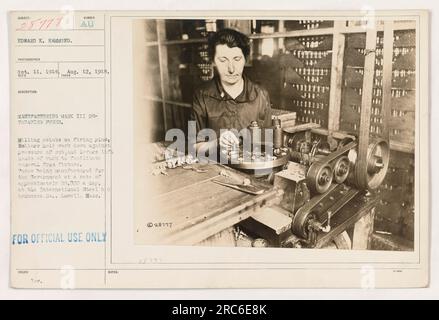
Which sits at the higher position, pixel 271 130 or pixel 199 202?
pixel 271 130

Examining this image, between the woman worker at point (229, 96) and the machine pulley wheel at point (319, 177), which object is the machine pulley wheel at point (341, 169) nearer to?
the machine pulley wheel at point (319, 177)

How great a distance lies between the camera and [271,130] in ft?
2.45

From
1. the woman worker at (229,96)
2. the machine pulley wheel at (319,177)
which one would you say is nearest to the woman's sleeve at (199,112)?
the woman worker at (229,96)

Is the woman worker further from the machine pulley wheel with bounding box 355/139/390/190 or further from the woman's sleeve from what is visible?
the machine pulley wheel with bounding box 355/139/390/190

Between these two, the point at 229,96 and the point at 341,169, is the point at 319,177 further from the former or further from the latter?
the point at 229,96

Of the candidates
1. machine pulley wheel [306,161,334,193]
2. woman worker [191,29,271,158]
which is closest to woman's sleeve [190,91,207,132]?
woman worker [191,29,271,158]

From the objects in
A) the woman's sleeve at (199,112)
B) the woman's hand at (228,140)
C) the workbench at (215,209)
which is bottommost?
the workbench at (215,209)

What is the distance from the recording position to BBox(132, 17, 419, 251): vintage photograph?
735 mm

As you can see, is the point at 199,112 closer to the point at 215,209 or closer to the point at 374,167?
the point at 215,209

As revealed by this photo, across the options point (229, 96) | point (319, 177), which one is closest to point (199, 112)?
point (229, 96)

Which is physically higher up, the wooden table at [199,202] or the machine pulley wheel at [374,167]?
the machine pulley wheel at [374,167]

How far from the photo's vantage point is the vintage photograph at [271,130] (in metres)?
0.74

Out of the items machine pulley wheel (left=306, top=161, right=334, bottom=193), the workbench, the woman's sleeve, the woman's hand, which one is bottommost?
the workbench

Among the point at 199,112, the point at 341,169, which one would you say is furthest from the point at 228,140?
the point at 341,169
